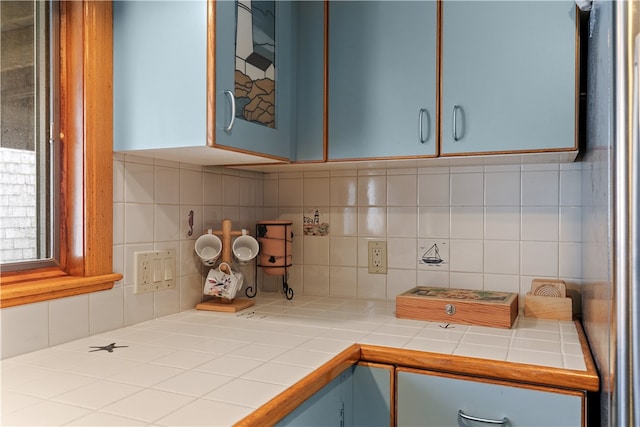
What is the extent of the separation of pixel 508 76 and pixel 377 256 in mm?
819

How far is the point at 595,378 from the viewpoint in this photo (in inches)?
41.0

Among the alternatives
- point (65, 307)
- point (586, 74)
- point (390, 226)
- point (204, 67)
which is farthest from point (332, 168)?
point (65, 307)

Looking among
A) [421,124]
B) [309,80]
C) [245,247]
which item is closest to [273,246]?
[245,247]

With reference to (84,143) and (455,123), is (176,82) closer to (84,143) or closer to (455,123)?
(84,143)

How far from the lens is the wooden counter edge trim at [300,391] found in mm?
848

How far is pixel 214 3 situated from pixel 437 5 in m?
0.71

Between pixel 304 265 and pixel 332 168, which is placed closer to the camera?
pixel 332 168

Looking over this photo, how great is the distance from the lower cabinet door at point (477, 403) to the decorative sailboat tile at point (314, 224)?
87 cm

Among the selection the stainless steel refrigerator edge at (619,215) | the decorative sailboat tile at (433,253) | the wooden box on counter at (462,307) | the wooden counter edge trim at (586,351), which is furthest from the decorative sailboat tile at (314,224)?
the stainless steel refrigerator edge at (619,215)

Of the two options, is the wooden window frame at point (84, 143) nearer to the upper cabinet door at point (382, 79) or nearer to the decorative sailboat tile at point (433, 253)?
the upper cabinet door at point (382, 79)

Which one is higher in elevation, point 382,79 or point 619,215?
point 382,79

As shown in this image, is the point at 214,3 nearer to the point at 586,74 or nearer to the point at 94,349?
the point at 94,349

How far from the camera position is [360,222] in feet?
6.40

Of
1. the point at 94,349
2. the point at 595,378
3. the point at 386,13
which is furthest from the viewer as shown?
the point at 386,13
